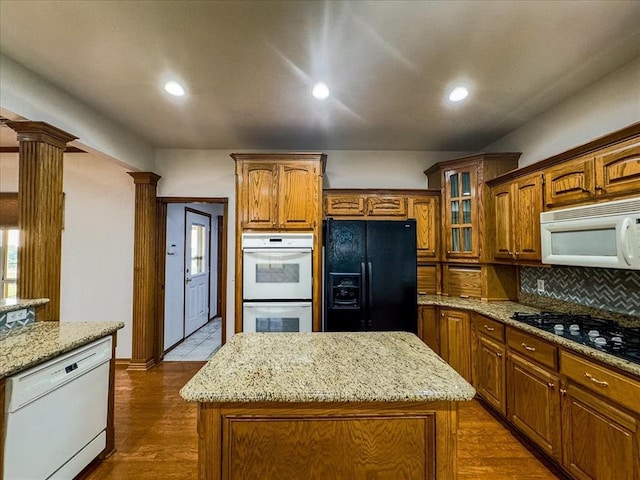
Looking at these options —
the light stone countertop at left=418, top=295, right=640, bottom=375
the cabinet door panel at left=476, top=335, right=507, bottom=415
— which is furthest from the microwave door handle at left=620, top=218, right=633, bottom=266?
the cabinet door panel at left=476, top=335, right=507, bottom=415

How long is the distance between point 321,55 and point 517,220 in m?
2.12

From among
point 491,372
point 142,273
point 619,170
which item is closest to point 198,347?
point 142,273

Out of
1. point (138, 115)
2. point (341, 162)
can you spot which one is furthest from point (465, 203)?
point (138, 115)

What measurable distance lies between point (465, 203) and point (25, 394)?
3647mm

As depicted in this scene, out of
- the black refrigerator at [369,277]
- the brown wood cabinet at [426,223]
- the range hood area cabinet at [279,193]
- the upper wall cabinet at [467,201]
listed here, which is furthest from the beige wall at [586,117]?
the range hood area cabinet at [279,193]

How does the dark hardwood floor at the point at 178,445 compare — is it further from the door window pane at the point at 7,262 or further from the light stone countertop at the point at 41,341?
the door window pane at the point at 7,262

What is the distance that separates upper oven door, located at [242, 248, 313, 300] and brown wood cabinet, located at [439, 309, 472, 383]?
141 centimetres

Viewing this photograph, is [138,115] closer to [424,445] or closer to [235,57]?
[235,57]

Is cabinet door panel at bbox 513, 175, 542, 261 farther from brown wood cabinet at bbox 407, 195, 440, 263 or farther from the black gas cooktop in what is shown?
brown wood cabinet at bbox 407, 195, 440, 263

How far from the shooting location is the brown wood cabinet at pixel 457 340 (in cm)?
297

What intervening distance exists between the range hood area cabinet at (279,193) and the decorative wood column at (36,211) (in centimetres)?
144

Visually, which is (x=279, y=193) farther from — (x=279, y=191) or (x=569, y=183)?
(x=569, y=183)

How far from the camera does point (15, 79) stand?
2.07 metres

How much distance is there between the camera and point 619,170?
74.0 inches
